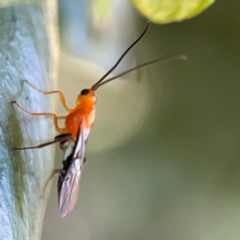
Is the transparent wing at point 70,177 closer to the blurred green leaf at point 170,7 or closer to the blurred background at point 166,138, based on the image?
the blurred green leaf at point 170,7

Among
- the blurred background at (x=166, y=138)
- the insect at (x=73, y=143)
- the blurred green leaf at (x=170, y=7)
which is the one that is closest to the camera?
the blurred green leaf at (x=170, y=7)

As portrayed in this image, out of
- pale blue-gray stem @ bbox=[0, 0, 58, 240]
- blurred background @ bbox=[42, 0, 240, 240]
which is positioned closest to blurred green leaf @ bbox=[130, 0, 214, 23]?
pale blue-gray stem @ bbox=[0, 0, 58, 240]

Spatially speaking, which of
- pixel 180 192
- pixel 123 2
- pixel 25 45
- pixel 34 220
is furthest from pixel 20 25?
pixel 180 192

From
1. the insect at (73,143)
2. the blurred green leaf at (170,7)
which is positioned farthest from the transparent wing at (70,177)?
the blurred green leaf at (170,7)

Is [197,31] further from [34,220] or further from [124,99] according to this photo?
[34,220]

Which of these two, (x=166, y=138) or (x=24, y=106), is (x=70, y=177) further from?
(x=166, y=138)

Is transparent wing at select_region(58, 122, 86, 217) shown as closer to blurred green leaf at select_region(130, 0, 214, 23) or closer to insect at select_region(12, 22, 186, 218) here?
insect at select_region(12, 22, 186, 218)
